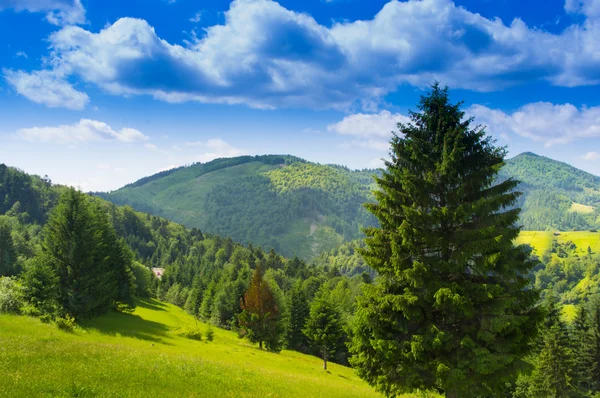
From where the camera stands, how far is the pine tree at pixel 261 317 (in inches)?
2281

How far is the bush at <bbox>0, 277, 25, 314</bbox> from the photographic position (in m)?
32.9

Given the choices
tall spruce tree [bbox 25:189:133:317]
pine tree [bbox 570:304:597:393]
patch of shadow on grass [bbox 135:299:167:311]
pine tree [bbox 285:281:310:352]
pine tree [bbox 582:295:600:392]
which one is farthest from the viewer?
patch of shadow on grass [bbox 135:299:167:311]

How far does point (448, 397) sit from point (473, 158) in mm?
11504

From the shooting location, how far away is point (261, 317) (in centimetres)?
5781

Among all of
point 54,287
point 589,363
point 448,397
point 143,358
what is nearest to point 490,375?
point 448,397

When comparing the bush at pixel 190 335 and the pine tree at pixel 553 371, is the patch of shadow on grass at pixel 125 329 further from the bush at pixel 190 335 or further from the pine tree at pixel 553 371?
the pine tree at pixel 553 371

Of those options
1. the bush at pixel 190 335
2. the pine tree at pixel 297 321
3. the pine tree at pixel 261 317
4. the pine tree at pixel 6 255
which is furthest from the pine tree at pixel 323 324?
the pine tree at pixel 6 255

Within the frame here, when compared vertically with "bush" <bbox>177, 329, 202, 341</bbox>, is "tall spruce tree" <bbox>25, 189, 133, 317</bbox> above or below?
above

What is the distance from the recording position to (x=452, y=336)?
15.7m

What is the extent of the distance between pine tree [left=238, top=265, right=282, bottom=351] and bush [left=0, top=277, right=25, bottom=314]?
1215 inches

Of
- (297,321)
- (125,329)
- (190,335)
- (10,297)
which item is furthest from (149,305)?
(10,297)

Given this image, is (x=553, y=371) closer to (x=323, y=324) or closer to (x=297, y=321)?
(x=323, y=324)

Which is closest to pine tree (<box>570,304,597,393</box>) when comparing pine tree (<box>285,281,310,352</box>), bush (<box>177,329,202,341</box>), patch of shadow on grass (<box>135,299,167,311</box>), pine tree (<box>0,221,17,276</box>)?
pine tree (<box>285,281,310,352</box>)

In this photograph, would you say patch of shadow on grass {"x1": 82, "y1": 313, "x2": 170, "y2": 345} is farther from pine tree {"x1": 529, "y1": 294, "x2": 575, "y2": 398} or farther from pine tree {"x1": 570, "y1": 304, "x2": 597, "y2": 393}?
pine tree {"x1": 570, "y1": 304, "x2": 597, "y2": 393}
